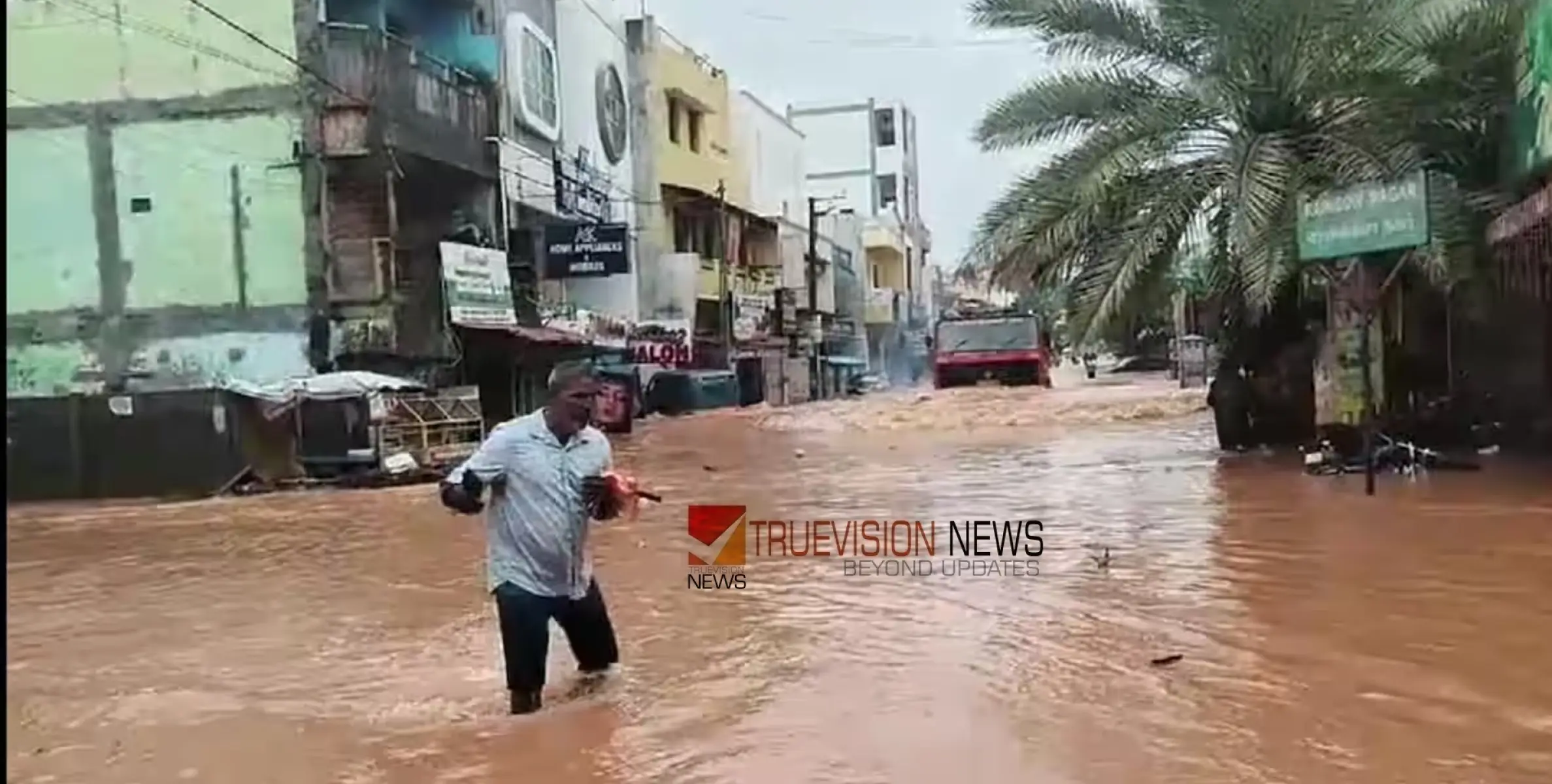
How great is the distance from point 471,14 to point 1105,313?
17.7m

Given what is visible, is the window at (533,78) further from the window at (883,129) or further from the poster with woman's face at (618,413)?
the window at (883,129)

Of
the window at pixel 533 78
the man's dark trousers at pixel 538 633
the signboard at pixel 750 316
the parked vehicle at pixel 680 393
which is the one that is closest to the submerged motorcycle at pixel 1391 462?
the man's dark trousers at pixel 538 633

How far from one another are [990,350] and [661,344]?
8.13 metres

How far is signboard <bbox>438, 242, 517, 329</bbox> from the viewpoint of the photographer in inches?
1020

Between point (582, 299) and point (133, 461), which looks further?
point (582, 299)

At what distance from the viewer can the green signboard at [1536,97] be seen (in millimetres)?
12703

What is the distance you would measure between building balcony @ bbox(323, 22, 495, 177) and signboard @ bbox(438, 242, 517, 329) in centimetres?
163

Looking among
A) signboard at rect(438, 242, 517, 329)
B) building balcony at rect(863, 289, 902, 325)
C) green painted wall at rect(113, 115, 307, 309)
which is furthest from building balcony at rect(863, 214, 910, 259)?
green painted wall at rect(113, 115, 307, 309)

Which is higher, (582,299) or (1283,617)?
(582,299)

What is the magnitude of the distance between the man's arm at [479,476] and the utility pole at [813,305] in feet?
148

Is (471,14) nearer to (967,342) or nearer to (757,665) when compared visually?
(967,342)

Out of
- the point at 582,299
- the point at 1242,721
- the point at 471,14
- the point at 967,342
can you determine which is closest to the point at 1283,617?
the point at 1242,721

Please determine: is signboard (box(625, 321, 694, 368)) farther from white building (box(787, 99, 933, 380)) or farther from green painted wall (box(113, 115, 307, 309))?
white building (box(787, 99, 933, 380))

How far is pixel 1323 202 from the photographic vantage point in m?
13.7
